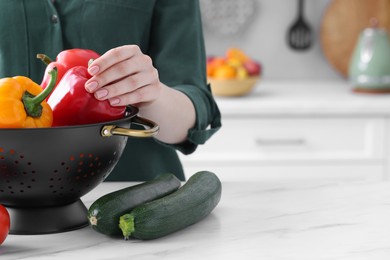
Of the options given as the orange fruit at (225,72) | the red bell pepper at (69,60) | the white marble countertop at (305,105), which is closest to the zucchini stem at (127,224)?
the red bell pepper at (69,60)

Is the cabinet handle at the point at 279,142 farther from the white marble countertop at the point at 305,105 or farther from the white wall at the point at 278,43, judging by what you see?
the white wall at the point at 278,43

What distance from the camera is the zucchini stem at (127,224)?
90cm

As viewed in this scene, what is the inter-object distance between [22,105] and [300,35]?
224 cm

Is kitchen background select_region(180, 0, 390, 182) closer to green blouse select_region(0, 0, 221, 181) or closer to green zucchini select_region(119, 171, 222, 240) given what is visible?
green blouse select_region(0, 0, 221, 181)

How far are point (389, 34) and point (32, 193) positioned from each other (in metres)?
2.27

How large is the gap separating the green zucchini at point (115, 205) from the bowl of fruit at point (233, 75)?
5.02ft

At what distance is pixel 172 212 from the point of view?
0.93 meters

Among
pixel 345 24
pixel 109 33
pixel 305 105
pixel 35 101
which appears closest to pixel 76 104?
pixel 35 101

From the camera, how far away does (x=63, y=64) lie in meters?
1.04

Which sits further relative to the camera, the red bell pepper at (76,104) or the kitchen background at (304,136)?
the kitchen background at (304,136)

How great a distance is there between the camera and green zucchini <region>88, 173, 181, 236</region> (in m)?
0.91

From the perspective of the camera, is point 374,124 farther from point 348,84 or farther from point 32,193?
point 32,193

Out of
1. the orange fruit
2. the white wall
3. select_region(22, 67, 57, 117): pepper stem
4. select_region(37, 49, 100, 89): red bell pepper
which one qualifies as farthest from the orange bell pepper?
the white wall

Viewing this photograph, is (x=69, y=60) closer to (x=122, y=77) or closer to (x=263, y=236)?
(x=122, y=77)
